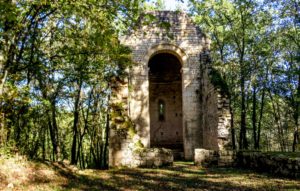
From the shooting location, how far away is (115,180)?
8.56 meters

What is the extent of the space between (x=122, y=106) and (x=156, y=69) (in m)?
9.11

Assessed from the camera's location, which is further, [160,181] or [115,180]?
[115,180]

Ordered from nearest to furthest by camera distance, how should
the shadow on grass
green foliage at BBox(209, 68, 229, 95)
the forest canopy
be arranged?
the shadow on grass
the forest canopy
green foliage at BBox(209, 68, 229, 95)

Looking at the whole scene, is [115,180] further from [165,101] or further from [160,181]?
[165,101]

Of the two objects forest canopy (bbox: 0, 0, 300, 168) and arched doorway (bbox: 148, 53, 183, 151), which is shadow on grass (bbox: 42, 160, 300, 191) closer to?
→ forest canopy (bbox: 0, 0, 300, 168)

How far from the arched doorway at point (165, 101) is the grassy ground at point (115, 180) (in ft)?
36.3

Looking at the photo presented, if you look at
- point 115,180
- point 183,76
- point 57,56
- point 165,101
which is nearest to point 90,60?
point 57,56

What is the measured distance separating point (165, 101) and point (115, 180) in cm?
1308

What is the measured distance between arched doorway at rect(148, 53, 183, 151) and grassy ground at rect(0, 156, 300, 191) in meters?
11.1

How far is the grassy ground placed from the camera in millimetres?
7117

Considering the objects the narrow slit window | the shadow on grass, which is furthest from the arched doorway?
the shadow on grass

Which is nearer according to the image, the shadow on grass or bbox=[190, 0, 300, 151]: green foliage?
the shadow on grass

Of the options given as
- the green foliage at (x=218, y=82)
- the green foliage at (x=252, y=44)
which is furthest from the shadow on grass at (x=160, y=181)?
the green foliage at (x=252, y=44)

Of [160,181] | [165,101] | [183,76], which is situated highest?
[183,76]
